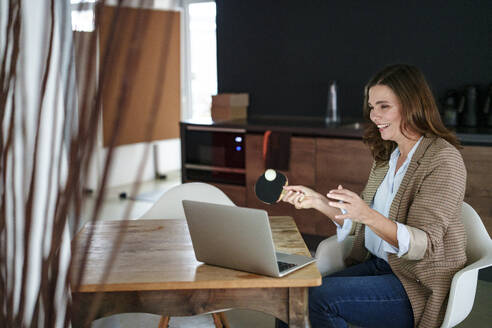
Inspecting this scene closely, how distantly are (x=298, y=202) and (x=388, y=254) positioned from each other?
0.40 m

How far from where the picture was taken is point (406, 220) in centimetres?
213

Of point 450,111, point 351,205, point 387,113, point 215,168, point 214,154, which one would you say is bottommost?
point 215,168

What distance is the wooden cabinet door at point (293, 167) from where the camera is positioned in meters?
4.30

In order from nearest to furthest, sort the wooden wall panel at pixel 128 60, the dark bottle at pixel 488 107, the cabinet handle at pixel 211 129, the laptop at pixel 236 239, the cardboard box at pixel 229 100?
the wooden wall panel at pixel 128 60, the laptop at pixel 236 239, the dark bottle at pixel 488 107, the cabinet handle at pixel 211 129, the cardboard box at pixel 229 100

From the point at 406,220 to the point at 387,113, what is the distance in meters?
0.42

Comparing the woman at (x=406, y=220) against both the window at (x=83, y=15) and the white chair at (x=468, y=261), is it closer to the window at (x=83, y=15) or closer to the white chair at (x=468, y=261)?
the white chair at (x=468, y=261)

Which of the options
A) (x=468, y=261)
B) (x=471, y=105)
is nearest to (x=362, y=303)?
(x=468, y=261)

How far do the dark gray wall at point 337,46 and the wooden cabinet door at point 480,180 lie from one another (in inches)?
30.4

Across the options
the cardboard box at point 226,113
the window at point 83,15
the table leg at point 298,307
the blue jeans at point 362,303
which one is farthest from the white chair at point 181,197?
the window at point 83,15

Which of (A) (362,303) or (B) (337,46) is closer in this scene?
(A) (362,303)

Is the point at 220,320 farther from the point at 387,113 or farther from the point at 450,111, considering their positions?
the point at 450,111

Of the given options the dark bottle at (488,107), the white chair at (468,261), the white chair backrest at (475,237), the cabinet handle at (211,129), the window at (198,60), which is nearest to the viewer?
the white chair at (468,261)

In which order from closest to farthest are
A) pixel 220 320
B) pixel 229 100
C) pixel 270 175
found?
pixel 270 175
pixel 220 320
pixel 229 100

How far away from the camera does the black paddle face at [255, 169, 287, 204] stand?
2.13 meters
